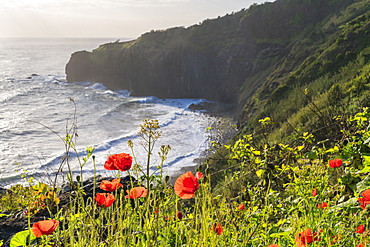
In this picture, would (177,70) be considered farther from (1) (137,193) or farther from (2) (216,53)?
(1) (137,193)

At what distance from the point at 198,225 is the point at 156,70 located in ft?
157

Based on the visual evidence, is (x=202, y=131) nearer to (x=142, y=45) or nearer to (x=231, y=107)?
(x=231, y=107)

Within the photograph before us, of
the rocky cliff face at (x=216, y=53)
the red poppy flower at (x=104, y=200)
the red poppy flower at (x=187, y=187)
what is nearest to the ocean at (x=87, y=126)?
the rocky cliff face at (x=216, y=53)

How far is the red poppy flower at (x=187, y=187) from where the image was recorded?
1.66 meters

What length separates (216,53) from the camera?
46.0m

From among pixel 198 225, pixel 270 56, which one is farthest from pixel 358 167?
pixel 270 56

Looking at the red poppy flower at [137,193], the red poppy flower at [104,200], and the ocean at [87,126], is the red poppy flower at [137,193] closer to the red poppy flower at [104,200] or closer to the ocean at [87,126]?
the red poppy flower at [104,200]

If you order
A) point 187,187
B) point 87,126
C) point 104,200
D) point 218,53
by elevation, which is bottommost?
point 87,126

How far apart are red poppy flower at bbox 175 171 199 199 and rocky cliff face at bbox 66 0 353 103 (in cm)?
3440

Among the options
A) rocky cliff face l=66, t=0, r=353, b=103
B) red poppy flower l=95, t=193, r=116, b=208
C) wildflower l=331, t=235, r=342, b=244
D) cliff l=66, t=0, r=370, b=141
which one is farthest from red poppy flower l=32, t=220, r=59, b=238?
rocky cliff face l=66, t=0, r=353, b=103

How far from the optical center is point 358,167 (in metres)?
2.77

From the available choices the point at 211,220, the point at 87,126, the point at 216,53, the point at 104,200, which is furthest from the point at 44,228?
the point at 216,53

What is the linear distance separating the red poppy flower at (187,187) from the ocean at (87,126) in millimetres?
9582

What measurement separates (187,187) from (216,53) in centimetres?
4593
